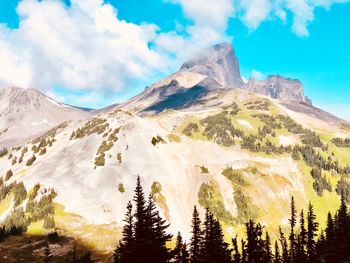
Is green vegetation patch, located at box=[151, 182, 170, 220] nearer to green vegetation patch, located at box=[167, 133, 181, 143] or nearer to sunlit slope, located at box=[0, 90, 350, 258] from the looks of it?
sunlit slope, located at box=[0, 90, 350, 258]

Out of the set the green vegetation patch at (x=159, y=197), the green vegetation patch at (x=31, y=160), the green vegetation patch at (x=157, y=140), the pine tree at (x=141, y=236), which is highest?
the green vegetation patch at (x=157, y=140)

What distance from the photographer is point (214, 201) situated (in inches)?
5915

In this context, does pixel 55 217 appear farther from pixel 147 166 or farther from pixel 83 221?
pixel 147 166

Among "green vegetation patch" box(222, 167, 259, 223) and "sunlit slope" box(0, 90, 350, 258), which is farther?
"green vegetation patch" box(222, 167, 259, 223)

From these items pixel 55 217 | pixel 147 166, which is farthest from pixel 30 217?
pixel 147 166

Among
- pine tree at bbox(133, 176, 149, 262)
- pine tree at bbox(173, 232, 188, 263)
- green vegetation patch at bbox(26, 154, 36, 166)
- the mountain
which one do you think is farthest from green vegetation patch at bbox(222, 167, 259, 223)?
pine tree at bbox(133, 176, 149, 262)

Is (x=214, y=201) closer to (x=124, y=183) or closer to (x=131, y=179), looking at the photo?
(x=131, y=179)

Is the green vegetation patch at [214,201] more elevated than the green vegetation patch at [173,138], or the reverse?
the green vegetation patch at [173,138]

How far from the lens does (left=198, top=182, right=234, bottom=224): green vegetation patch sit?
145875mm

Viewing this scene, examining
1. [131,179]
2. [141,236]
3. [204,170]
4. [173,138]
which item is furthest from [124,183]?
[141,236]

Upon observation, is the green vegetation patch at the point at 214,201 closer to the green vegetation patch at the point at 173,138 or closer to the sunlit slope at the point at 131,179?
the sunlit slope at the point at 131,179

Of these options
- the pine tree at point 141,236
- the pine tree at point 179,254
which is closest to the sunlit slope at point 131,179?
the pine tree at point 179,254

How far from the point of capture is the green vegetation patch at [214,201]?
146 m

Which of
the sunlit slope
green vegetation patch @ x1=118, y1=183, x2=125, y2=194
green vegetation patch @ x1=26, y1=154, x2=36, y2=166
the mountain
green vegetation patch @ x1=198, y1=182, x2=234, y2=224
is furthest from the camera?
green vegetation patch @ x1=26, y1=154, x2=36, y2=166
